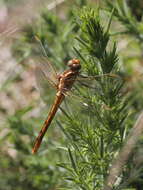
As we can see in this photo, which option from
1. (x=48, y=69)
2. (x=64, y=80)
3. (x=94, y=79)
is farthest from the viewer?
(x=48, y=69)

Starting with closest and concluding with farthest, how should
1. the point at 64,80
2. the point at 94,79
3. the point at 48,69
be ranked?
1. the point at 94,79
2. the point at 64,80
3. the point at 48,69

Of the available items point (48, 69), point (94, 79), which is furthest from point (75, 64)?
point (48, 69)

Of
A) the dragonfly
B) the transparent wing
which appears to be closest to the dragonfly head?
the dragonfly

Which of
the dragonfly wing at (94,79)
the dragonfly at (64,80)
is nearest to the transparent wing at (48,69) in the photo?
the dragonfly at (64,80)

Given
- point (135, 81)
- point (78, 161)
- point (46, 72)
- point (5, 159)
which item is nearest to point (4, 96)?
point (5, 159)

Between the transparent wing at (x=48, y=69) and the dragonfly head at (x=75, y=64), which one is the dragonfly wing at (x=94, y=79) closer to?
the dragonfly head at (x=75, y=64)

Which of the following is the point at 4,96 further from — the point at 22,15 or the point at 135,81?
the point at 135,81

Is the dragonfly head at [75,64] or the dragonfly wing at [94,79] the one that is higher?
the dragonfly head at [75,64]

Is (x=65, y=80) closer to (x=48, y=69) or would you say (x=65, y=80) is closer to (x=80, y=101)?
(x=80, y=101)
